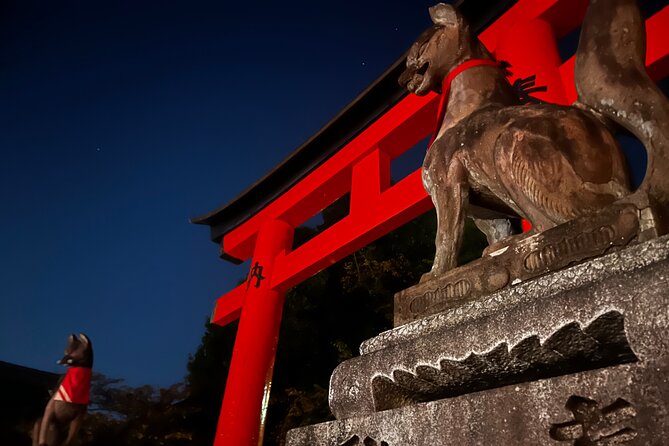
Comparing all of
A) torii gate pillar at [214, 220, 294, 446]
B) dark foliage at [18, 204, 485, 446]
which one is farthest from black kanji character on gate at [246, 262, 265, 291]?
dark foliage at [18, 204, 485, 446]

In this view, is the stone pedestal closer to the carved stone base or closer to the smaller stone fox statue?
the carved stone base

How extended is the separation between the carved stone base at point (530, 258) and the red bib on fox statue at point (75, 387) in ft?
13.7

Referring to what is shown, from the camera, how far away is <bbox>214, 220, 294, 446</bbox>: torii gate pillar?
5285mm

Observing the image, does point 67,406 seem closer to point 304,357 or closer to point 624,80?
point 624,80

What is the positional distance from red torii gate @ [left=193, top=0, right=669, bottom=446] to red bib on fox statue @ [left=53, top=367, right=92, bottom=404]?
1.65 m

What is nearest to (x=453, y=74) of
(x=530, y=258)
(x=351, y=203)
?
(x=530, y=258)

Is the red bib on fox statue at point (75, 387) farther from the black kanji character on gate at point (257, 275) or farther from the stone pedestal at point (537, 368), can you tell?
the stone pedestal at point (537, 368)

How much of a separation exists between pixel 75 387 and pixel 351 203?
10.9ft

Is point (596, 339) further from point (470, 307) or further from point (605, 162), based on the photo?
point (605, 162)

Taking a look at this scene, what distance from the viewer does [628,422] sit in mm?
715

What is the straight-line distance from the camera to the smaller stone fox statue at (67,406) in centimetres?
423

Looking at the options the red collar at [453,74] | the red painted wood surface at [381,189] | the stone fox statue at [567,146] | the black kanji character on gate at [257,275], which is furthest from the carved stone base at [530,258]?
the black kanji character on gate at [257,275]

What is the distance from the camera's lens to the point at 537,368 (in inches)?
38.3

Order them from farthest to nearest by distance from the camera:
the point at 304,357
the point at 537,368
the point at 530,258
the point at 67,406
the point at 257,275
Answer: the point at 304,357
the point at 257,275
the point at 67,406
the point at 530,258
the point at 537,368
